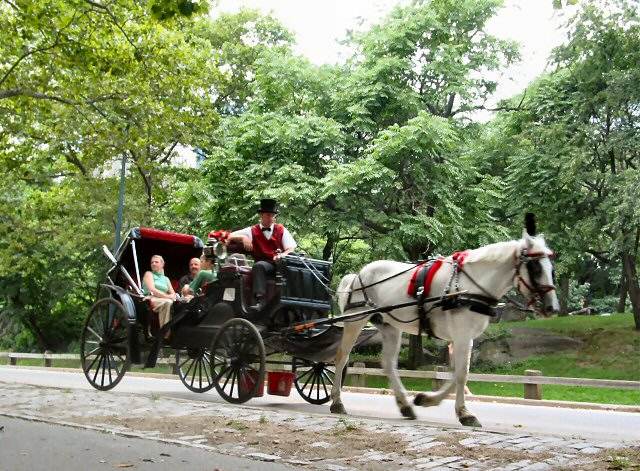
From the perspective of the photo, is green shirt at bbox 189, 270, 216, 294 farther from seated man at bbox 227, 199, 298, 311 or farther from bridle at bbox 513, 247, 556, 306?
bridle at bbox 513, 247, 556, 306

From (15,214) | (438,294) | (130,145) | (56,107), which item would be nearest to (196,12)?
(438,294)

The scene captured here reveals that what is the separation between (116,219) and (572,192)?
16.1m

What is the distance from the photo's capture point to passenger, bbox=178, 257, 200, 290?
1434 cm

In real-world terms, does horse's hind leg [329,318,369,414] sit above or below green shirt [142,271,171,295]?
below

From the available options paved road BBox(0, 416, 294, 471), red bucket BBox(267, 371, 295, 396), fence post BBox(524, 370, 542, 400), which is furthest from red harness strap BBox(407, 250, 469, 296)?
fence post BBox(524, 370, 542, 400)

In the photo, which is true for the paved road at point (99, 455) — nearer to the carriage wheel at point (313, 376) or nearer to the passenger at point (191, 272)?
the carriage wheel at point (313, 376)

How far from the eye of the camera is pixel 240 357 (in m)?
11.5

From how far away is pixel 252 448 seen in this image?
7309mm

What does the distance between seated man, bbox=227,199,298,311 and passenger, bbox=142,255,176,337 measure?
2.00m

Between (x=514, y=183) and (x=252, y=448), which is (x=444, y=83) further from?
(x=252, y=448)

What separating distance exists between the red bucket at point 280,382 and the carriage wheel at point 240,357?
2.82 ft

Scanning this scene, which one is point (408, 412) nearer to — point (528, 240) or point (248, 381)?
point (248, 381)

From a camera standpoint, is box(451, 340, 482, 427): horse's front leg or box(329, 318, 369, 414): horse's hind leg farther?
box(329, 318, 369, 414): horse's hind leg

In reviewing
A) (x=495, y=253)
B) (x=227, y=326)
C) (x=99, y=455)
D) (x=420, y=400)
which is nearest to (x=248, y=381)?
(x=227, y=326)
